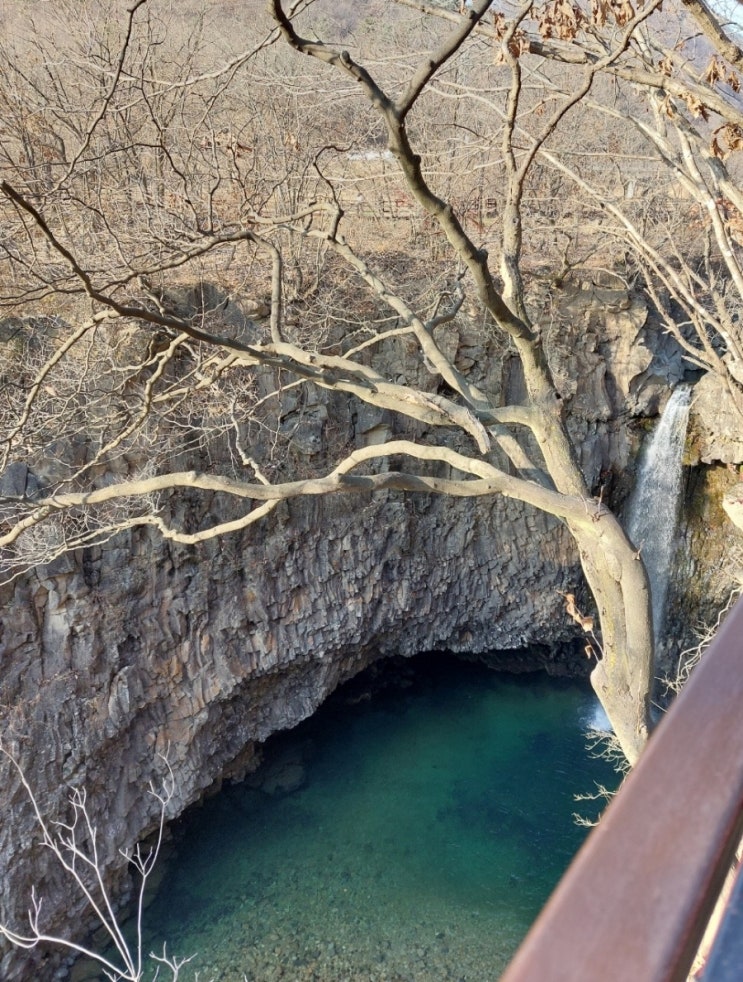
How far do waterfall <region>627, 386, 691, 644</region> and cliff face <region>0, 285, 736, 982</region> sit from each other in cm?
35

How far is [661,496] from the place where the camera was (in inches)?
363

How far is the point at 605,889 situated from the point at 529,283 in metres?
9.32

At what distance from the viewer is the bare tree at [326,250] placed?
10.6 feet

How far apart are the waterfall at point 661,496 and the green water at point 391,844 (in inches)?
85.5

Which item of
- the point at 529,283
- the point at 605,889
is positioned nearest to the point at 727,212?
the point at 529,283

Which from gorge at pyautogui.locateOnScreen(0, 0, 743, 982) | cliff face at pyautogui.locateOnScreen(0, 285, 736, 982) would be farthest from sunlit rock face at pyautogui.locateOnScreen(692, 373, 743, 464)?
cliff face at pyautogui.locateOnScreen(0, 285, 736, 982)

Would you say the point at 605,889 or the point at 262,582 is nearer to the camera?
the point at 605,889

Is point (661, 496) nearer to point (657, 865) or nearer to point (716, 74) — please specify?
point (716, 74)

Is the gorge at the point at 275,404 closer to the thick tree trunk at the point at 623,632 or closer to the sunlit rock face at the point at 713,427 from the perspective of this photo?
the sunlit rock face at the point at 713,427

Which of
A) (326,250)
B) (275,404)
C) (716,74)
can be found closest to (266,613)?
(275,404)

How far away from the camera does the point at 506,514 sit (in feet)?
30.4

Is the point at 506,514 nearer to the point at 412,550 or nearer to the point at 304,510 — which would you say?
the point at 412,550

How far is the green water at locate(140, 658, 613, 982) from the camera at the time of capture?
6398 mm

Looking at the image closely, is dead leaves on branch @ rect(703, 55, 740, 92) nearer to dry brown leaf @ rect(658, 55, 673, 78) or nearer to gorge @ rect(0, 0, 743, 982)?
dry brown leaf @ rect(658, 55, 673, 78)
